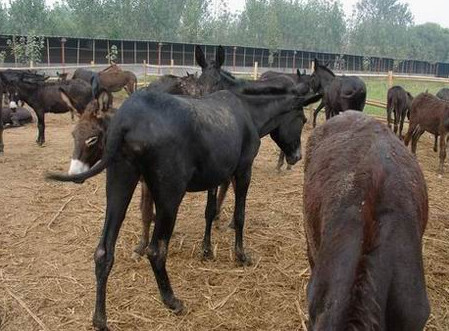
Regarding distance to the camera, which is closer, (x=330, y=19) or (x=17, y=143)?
(x=17, y=143)

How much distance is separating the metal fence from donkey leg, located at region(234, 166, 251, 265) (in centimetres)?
2419

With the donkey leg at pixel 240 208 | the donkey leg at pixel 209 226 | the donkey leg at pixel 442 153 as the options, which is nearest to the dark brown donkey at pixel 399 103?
the donkey leg at pixel 442 153

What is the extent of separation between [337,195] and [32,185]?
616cm

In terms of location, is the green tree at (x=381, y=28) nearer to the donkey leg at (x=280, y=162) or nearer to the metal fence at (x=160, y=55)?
the metal fence at (x=160, y=55)

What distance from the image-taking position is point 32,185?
23.4ft

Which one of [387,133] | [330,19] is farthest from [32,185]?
[330,19]

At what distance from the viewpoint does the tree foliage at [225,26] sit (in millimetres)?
49094

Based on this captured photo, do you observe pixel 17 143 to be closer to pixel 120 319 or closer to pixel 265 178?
pixel 265 178

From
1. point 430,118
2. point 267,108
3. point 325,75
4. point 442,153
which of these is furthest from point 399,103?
point 267,108

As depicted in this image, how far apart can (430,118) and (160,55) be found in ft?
97.7

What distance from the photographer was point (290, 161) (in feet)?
18.5

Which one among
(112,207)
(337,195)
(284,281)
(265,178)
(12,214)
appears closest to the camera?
(337,195)

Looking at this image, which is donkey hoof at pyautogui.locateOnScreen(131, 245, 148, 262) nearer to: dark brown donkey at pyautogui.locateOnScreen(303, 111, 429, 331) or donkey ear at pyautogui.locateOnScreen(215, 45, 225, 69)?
dark brown donkey at pyautogui.locateOnScreen(303, 111, 429, 331)

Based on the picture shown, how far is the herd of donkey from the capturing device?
5.87 ft
